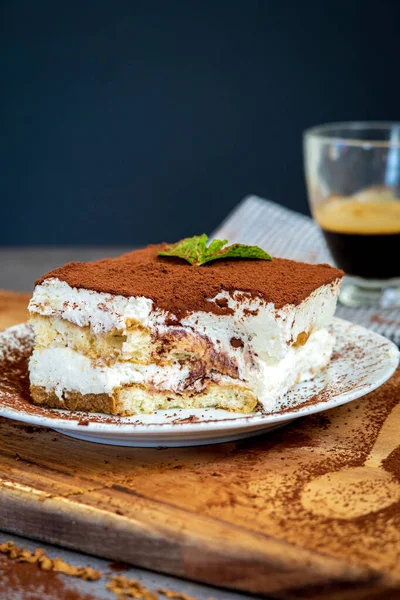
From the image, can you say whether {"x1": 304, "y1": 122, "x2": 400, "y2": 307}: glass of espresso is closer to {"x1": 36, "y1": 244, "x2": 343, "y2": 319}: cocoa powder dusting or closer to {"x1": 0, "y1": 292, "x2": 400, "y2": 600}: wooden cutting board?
{"x1": 36, "y1": 244, "x2": 343, "y2": 319}: cocoa powder dusting

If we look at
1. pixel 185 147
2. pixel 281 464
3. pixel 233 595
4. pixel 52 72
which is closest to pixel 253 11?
pixel 185 147

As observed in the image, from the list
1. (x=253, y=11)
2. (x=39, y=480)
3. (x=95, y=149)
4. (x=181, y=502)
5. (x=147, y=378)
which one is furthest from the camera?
(x=95, y=149)

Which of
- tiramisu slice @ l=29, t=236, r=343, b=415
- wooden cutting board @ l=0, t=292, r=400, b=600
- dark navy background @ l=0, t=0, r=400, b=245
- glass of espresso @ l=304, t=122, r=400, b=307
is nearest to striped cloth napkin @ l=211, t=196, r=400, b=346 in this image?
glass of espresso @ l=304, t=122, r=400, b=307

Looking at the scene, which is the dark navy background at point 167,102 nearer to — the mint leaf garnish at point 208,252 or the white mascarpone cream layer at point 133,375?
the mint leaf garnish at point 208,252

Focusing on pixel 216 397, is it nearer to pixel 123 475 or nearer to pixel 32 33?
pixel 123 475

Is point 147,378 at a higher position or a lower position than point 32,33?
lower

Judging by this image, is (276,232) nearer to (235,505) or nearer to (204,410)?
(204,410)

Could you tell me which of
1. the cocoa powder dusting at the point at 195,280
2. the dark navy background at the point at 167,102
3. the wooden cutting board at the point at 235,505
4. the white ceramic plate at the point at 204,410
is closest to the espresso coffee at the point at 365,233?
the white ceramic plate at the point at 204,410
